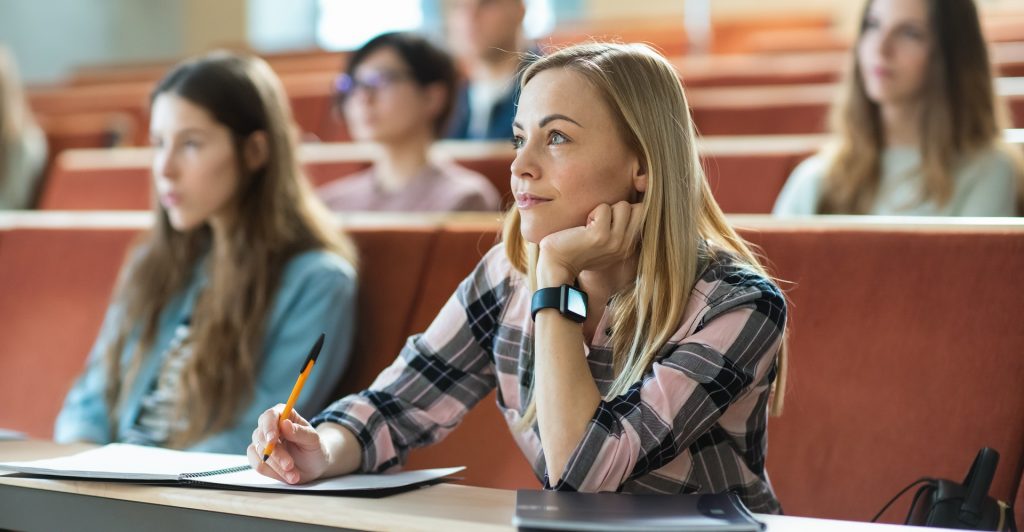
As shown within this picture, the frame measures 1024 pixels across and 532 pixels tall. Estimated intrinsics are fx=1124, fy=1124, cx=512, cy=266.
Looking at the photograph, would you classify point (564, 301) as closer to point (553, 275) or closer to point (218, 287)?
point (553, 275)

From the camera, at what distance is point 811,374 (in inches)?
49.3

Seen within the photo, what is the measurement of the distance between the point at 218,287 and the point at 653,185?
764 millimetres

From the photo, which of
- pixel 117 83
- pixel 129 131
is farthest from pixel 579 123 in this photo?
pixel 117 83

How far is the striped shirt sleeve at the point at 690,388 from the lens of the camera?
898 mm

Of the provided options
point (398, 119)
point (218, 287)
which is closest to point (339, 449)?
point (218, 287)

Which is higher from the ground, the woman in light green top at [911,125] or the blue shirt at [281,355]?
the woman in light green top at [911,125]

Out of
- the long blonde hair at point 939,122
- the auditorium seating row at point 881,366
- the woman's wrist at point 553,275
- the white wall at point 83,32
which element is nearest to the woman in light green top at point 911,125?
the long blonde hair at point 939,122

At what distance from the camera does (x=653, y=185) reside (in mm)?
995

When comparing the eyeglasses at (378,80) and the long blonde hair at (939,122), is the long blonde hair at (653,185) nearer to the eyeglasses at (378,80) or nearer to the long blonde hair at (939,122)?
the long blonde hair at (939,122)

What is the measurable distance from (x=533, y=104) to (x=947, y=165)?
3.37 ft

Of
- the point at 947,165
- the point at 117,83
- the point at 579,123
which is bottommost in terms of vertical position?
the point at 117,83

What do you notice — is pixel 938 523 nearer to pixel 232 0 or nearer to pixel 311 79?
pixel 311 79

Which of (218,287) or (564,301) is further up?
(564,301)

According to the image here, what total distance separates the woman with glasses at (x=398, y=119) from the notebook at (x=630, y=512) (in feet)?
4.97
